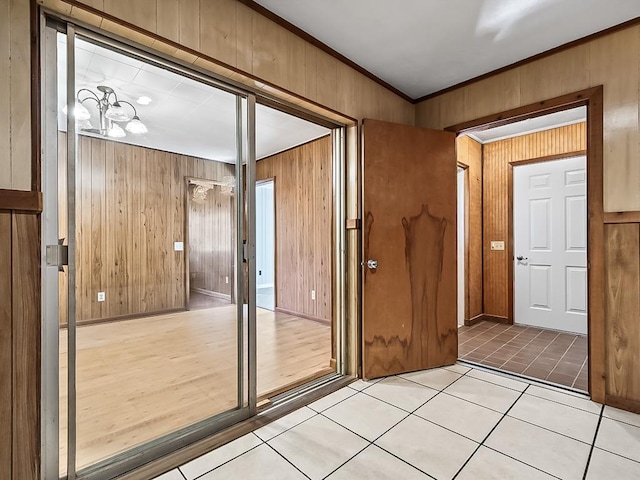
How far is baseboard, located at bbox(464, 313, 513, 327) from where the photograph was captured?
4340mm

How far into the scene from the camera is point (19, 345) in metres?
1.33

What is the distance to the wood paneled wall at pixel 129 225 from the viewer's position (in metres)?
1.66

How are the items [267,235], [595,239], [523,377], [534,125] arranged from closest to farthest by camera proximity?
1. [595,239]
2. [523,377]
3. [534,125]
4. [267,235]

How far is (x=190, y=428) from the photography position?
74.9 inches

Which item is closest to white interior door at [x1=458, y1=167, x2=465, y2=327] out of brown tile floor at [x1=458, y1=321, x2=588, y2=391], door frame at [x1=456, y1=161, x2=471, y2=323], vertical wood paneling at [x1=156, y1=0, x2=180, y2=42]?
door frame at [x1=456, y1=161, x2=471, y2=323]

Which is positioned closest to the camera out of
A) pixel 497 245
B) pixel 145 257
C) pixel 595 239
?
pixel 145 257

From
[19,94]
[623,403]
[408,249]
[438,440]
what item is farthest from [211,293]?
[623,403]

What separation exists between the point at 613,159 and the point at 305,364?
2.87 meters

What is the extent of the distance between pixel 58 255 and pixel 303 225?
11.0 feet

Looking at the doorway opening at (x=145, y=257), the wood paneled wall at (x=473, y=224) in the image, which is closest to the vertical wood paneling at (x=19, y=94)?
the doorway opening at (x=145, y=257)

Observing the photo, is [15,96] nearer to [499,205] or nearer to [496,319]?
[499,205]

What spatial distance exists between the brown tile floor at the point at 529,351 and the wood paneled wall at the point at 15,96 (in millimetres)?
3530

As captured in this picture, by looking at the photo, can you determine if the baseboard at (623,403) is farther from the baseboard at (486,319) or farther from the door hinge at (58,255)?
the door hinge at (58,255)

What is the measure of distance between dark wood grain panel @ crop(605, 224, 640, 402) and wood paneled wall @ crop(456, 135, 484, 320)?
2110 millimetres
